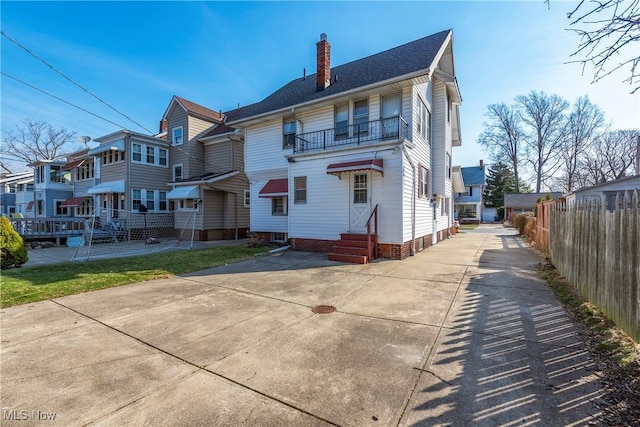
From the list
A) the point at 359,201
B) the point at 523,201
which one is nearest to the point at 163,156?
the point at 359,201

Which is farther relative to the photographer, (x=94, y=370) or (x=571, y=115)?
(x=571, y=115)

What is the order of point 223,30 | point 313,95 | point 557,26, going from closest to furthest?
point 557,26
point 223,30
point 313,95

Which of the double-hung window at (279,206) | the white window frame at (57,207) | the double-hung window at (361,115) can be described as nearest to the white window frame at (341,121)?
the double-hung window at (361,115)

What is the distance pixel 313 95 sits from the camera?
12977 millimetres

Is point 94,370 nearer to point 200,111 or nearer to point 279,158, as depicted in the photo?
point 279,158

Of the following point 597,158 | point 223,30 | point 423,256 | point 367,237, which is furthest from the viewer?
point 597,158

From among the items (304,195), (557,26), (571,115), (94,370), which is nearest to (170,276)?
(94,370)

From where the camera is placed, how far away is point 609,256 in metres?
4.18

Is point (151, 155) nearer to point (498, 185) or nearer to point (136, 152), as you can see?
point (136, 152)

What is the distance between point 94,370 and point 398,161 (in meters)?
9.47

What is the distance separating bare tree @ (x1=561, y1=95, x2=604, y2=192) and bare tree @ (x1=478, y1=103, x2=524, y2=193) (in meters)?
5.68

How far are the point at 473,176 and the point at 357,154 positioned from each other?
42729 mm

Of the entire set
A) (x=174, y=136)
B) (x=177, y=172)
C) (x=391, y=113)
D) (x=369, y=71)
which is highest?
(x=369, y=71)

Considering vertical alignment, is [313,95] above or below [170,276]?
above
